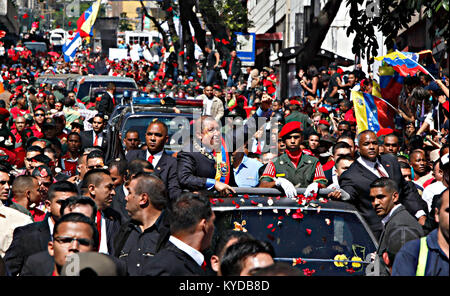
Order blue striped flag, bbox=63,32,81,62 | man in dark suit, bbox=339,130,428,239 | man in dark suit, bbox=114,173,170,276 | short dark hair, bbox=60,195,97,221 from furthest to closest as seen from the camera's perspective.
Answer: blue striped flag, bbox=63,32,81,62 < man in dark suit, bbox=339,130,428,239 < man in dark suit, bbox=114,173,170,276 < short dark hair, bbox=60,195,97,221

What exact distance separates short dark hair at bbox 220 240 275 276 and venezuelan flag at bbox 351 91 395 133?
8.81m

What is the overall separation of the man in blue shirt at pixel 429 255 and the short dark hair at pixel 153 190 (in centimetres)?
240

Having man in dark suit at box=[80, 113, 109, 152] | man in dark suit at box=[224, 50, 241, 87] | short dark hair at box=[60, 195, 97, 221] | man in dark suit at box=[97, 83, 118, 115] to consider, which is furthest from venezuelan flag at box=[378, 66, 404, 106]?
short dark hair at box=[60, 195, 97, 221]

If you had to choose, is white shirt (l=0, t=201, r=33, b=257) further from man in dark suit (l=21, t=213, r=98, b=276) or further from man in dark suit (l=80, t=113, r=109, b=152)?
man in dark suit (l=80, t=113, r=109, b=152)

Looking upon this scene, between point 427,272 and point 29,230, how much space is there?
10.5 ft

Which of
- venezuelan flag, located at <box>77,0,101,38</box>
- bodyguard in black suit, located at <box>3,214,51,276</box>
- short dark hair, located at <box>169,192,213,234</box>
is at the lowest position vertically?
bodyguard in black suit, located at <box>3,214,51,276</box>

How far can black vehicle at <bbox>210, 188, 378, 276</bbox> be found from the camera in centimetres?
676

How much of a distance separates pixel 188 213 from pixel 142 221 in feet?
4.19

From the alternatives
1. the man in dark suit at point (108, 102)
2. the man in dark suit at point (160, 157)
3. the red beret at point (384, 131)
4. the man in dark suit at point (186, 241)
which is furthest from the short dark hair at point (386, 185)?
the man in dark suit at point (108, 102)

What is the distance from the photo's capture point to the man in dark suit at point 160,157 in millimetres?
8594

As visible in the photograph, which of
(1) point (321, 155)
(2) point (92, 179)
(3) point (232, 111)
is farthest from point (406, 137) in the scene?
(2) point (92, 179)
